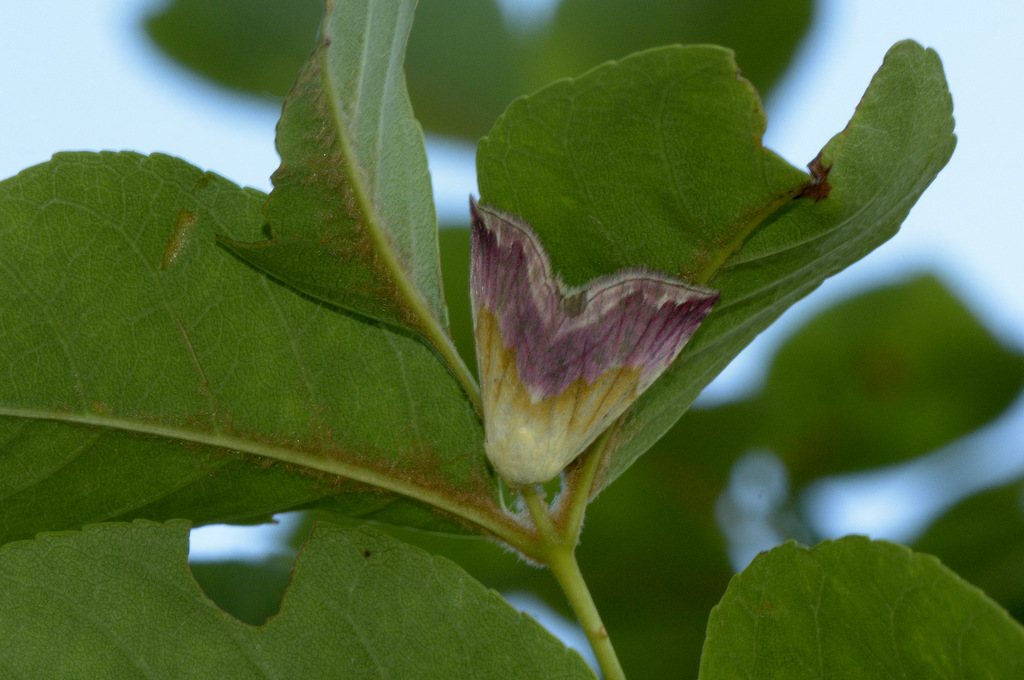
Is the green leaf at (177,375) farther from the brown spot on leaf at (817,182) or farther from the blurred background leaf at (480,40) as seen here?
the blurred background leaf at (480,40)

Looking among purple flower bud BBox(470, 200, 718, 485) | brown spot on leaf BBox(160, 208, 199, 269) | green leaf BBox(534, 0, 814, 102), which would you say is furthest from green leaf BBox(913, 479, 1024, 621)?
brown spot on leaf BBox(160, 208, 199, 269)

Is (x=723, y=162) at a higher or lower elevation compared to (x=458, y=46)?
lower

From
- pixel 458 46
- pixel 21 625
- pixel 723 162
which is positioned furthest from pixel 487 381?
pixel 458 46

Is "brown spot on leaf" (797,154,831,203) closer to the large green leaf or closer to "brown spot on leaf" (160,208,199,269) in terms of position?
the large green leaf

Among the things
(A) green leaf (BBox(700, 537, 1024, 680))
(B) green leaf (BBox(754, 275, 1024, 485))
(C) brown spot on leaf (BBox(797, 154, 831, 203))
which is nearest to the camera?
(A) green leaf (BBox(700, 537, 1024, 680))

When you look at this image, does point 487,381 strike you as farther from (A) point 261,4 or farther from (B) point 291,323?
(A) point 261,4
